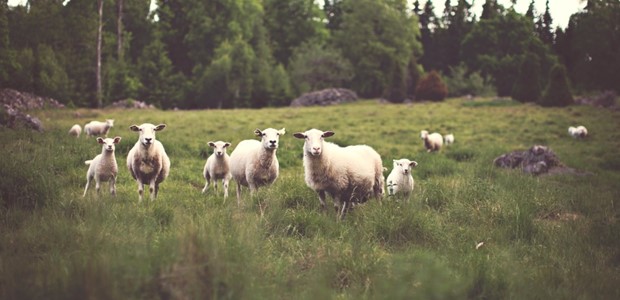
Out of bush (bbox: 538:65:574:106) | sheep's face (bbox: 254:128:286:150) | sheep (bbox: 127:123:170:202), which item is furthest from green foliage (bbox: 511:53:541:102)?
sheep (bbox: 127:123:170:202)

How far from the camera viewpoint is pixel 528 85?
1312 inches

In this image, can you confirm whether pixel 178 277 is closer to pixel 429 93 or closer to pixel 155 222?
pixel 155 222

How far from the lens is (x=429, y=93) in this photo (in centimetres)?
3875

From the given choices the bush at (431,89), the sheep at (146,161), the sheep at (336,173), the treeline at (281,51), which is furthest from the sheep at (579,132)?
the bush at (431,89)

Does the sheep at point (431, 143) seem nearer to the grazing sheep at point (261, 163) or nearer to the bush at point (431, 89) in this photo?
the grazing sheep at point (261, 163)

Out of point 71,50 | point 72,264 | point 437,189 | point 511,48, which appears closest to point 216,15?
point 71,50

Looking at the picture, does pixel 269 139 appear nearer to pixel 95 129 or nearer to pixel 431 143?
pixel 431 143

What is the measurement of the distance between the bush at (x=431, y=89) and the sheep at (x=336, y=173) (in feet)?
106

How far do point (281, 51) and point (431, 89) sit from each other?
2706 centimetres

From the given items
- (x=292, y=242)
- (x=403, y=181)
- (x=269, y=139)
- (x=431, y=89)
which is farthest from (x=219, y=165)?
(x=431, y=89)

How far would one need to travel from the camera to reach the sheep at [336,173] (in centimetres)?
738

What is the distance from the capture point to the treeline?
29609 millimetres

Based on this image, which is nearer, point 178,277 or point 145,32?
point 178,277

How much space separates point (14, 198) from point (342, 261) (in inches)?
176
